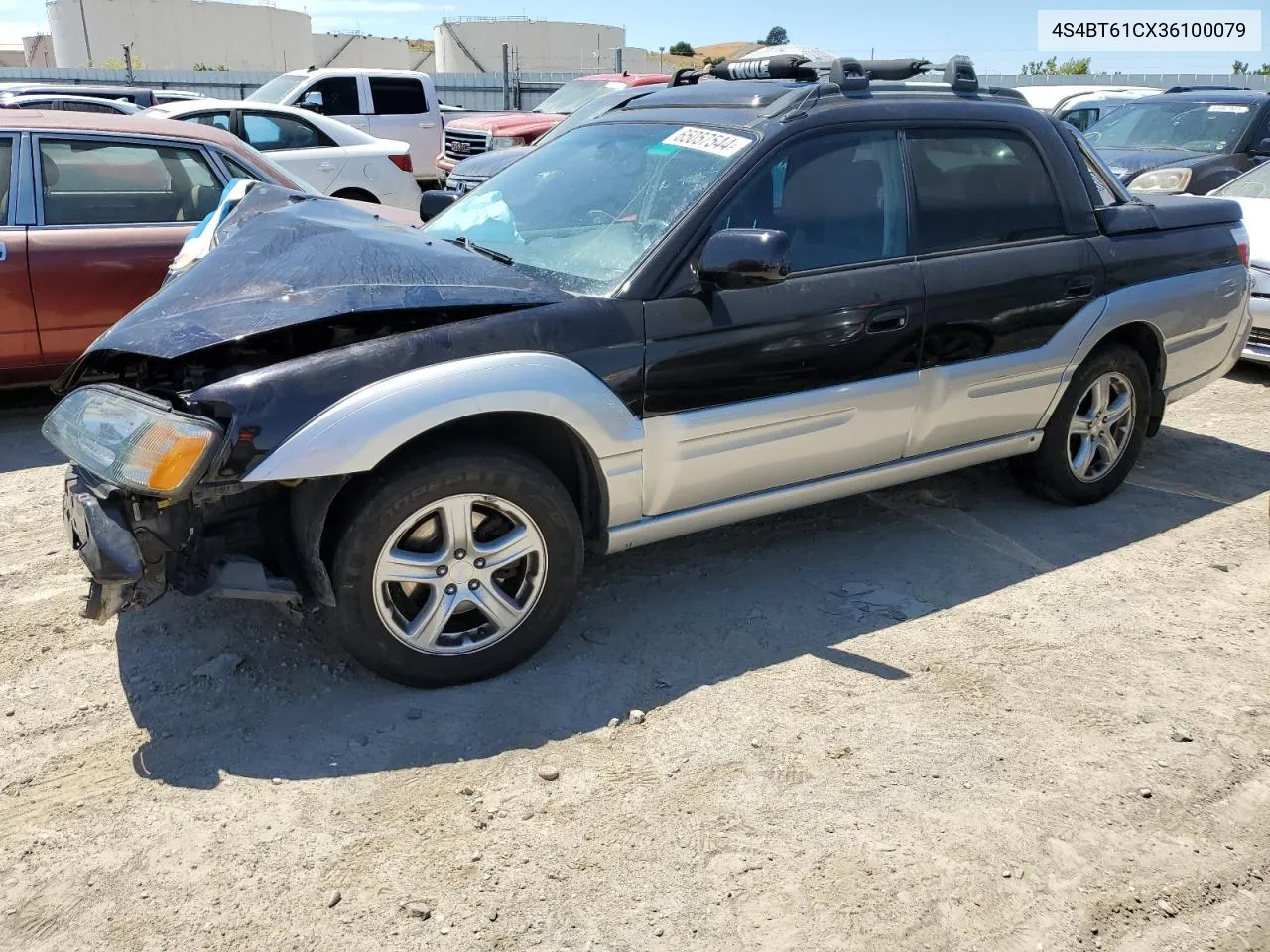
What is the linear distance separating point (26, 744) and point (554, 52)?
71215 millimetres

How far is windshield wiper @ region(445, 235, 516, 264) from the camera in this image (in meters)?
3.94

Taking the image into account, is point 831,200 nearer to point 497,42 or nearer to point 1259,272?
point 1259,272

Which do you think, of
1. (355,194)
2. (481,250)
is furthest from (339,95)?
(481,250)

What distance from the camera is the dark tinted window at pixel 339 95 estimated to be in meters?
15.4

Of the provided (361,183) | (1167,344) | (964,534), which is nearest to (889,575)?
(964,534)

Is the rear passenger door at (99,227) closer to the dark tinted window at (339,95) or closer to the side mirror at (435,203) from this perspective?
the side mirror at (435,203)

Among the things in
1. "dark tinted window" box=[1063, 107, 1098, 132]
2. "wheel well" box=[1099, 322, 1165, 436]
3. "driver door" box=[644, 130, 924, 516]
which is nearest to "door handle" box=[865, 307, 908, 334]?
"driver door" box=[644, 130, 924, 516]

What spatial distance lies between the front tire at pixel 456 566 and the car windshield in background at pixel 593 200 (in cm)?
76

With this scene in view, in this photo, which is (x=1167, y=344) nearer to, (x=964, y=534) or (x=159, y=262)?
(x=964, y=534)

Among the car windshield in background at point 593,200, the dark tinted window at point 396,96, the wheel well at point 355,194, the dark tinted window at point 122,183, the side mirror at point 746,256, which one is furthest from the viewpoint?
the dark tinted window at point 396,96

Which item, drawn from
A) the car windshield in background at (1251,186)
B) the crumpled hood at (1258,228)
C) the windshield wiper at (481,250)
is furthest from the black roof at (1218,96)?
the windshield wiper at (481,250)

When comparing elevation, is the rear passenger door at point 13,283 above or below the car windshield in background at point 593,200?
below

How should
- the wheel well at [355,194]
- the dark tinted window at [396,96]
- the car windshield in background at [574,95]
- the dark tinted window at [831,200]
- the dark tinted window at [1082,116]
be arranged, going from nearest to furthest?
1. the dark tinted window at [831,200]
2. the wheel well at [355,194]
3. the car windshield in background at [574,95]
4. the dark tinted window at [1082,116]
5. the dark tinted window at [396,96]

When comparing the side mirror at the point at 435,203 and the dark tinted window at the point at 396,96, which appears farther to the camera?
the dark tinted window at the point at 396,96
